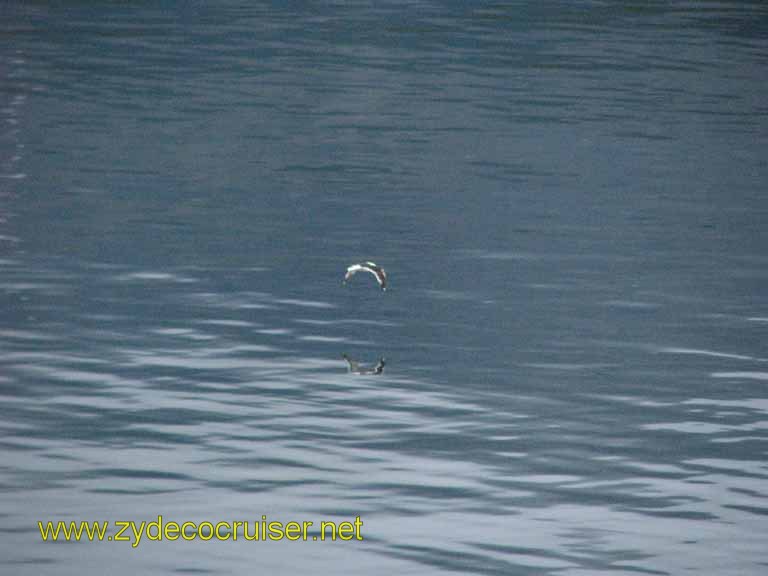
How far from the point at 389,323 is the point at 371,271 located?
7.20 ft

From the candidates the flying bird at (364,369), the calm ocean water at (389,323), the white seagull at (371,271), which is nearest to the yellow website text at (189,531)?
the calm ocean water at (389,323)

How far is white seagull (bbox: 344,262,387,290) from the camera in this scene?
20312mm

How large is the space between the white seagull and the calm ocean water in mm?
300

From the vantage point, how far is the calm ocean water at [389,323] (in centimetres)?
1271

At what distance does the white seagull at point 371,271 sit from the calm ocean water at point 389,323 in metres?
0.30

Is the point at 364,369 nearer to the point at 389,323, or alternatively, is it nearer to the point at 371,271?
the point at 389,323

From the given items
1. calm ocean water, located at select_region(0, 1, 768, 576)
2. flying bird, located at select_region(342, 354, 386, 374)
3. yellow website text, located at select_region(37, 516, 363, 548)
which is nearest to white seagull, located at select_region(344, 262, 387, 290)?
calm ocean water, located at select_region(0, 1, 768, 576)

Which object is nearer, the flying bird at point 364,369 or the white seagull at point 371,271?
the flying bird at point 364,369

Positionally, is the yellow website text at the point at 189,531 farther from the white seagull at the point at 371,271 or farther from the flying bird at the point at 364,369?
the white seagull at the point at 371,271

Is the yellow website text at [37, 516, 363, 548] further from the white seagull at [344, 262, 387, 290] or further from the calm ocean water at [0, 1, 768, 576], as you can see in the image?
the white seagull at [344, 262, 387, 290]

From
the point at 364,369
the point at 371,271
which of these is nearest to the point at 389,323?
the point at 364,369

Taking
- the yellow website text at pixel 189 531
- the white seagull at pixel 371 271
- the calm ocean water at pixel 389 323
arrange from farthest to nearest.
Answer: the white seagull at pixel 371 271
the calm ocean water at pixel 389 323
the yellow website text at pixel 189 531

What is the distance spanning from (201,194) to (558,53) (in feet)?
75.7

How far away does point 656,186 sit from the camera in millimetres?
27484
